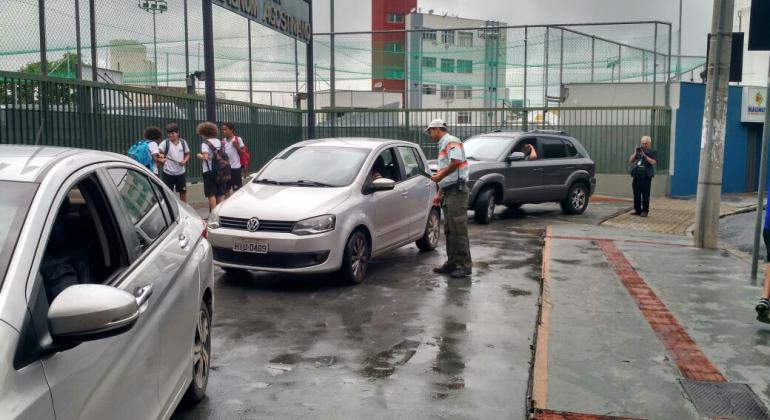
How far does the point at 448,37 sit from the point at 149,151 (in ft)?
45.7

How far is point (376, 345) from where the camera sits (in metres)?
6.38

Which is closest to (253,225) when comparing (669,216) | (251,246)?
Answer: (251,246)

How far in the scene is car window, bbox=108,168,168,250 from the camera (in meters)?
3.93

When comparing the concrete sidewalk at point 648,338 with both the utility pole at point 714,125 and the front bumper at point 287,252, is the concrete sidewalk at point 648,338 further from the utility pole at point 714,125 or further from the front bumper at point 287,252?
the front bumper at point 287,252

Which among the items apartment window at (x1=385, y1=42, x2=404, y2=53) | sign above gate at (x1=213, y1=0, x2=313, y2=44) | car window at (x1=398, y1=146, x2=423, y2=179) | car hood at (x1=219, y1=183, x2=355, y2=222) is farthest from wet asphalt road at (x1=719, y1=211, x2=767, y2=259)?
apartment window at (x1=385, y1=42, x2=404, y2=53)

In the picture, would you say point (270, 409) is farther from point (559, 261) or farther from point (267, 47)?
point (267, 47)

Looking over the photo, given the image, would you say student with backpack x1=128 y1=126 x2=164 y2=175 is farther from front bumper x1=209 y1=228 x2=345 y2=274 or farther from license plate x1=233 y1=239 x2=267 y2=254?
license plate x1=233 y1=239 x2=267 y2=254

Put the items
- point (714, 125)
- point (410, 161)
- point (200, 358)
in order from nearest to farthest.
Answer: point (200, 358) < point (410, 161) < point (714, 125)

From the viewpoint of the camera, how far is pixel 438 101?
24078mm

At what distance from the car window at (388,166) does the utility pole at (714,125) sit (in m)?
4.34

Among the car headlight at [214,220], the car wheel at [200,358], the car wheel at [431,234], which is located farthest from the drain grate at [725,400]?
the car wheel at [431,234]

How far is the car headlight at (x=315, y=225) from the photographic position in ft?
26.9

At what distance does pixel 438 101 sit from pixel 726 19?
1327 cm

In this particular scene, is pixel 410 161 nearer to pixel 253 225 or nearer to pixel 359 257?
pixel 359 257
